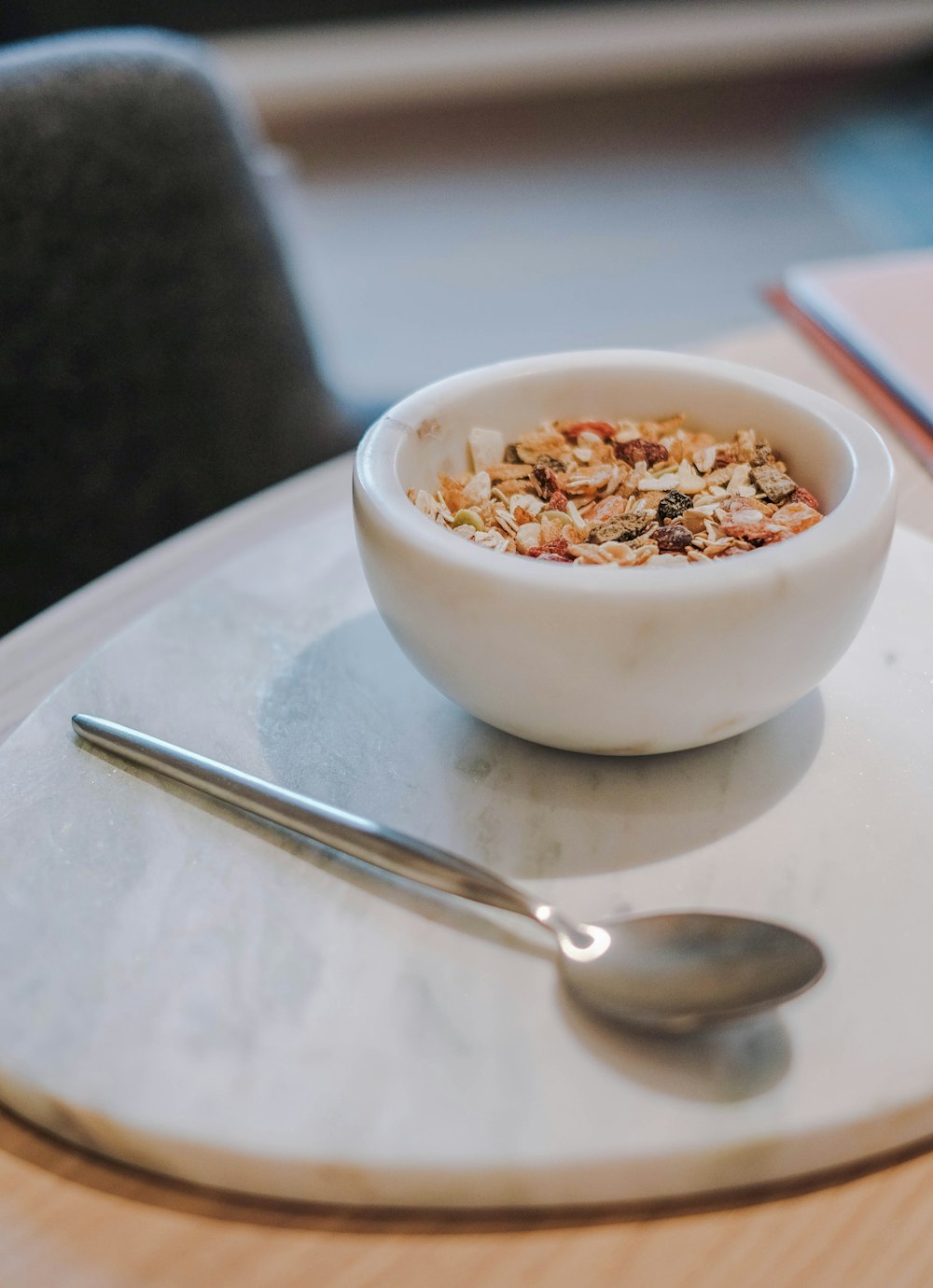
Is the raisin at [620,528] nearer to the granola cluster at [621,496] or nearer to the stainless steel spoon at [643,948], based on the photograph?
the granola cluster at [621,496]

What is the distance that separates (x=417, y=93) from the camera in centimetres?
376

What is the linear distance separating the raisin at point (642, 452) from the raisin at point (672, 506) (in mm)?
37

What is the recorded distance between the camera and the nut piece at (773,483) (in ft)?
1.65

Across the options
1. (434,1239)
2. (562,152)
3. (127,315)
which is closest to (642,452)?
(434,1239)

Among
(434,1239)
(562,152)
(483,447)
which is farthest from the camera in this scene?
(562,152)

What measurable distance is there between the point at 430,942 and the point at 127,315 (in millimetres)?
691

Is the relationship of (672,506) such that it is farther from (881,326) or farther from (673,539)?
(881,326)

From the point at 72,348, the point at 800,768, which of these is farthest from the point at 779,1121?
the point at 72,348

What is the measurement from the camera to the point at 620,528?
1.60 feet

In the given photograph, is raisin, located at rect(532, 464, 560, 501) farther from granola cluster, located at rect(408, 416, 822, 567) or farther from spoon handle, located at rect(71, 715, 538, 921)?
spoon handle, located at rect(71, 715, 538, 921)

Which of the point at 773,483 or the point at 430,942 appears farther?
the point at 773,483

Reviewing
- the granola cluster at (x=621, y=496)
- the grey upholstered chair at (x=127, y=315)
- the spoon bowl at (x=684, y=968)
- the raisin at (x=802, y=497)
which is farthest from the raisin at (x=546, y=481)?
the grey upholstered chair at (x=127, y=315)

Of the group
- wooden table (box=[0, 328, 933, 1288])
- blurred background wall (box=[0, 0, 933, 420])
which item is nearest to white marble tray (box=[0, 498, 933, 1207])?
wooden table (box=[0, 328, 933, 1288])

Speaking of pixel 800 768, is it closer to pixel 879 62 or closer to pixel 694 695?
pixel 694 695
